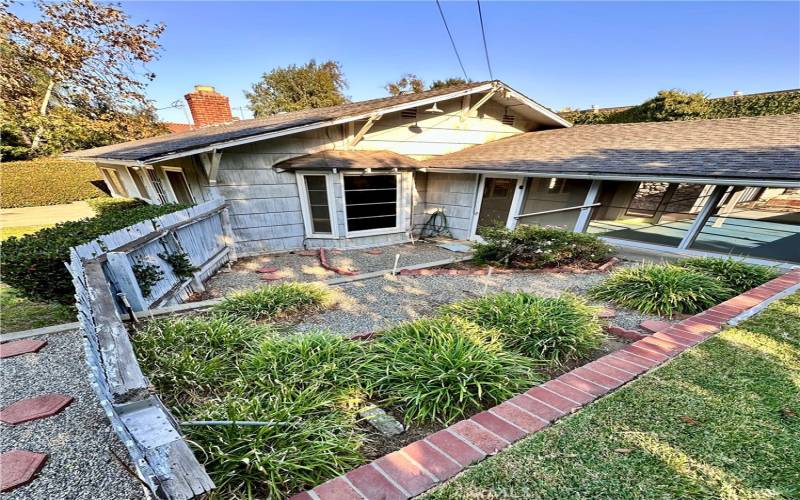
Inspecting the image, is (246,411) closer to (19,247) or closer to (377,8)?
(19,247)

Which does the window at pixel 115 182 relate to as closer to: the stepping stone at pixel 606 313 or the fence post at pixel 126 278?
the fence post at pixel 126 278

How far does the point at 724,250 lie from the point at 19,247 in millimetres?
11600

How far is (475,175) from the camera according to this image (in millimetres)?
8898

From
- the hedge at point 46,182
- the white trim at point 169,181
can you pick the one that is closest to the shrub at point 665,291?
the white trim at point 169,181

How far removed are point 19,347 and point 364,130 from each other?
7161 mm

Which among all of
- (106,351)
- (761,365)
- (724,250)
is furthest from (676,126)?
(106,351)

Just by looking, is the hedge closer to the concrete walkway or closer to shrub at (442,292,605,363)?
the concrete walkway

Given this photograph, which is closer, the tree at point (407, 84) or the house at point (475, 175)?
the house at point (475, 175)

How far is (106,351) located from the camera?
1.95 metres

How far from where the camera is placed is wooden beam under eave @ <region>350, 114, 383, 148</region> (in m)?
7.75

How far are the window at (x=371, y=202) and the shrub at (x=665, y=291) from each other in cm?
578

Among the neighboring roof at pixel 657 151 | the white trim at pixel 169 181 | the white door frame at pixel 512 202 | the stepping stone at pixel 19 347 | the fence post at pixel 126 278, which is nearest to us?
the stepping stone at pixel 19 347

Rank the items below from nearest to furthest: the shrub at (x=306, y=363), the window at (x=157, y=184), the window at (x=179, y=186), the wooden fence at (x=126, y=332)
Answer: the wooden fence at (x=126, y=332)
the shrub at (x=306, y=363)
the window at (x=179, y=186)
the window at (x=157, y=184)

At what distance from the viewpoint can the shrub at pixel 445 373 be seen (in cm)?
215
